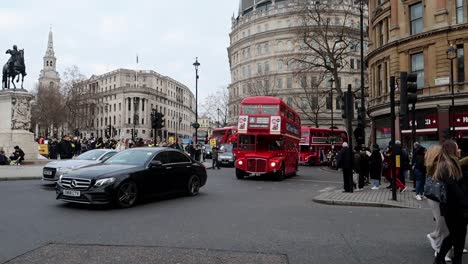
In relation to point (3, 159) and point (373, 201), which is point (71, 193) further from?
point (3, 159)

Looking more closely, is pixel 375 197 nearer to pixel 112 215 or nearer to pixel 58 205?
pixel 112 215

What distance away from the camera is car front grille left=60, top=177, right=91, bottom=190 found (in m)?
10.0

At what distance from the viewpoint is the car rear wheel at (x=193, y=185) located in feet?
43.9

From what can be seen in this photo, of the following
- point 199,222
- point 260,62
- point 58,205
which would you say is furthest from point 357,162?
point 260,62

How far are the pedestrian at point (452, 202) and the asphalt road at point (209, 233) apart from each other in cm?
65

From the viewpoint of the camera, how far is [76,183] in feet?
33.2

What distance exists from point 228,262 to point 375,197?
889cm

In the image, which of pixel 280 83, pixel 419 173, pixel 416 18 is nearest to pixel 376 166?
pixel 419 173

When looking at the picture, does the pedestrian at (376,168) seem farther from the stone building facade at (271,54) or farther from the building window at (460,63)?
the stone building facade at (271,54)

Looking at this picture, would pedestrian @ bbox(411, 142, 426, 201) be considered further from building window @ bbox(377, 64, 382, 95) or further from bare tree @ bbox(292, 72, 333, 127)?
bare tree @ bbox(292, 72, 333, 127)

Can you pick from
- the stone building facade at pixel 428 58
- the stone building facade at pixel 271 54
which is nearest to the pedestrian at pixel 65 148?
the stone building facade at pixel 428 58

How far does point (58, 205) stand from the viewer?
34.9ft

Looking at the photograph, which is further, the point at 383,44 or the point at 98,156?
the point at 383,44

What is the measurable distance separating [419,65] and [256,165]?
695 inches
